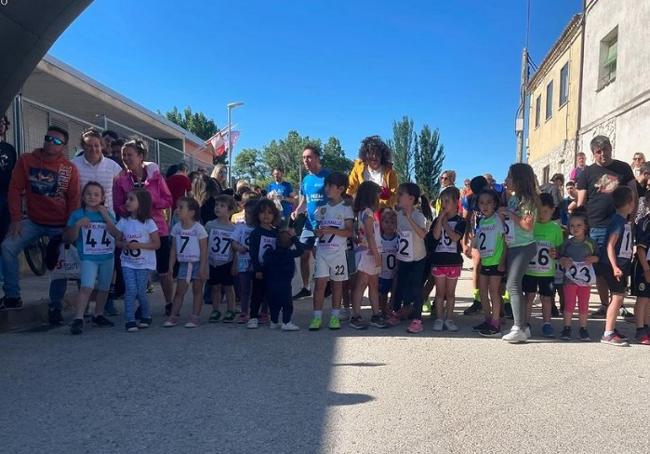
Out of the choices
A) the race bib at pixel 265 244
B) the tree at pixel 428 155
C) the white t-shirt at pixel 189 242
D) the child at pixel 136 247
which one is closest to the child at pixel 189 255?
the white t-shirt at pixel 189 242

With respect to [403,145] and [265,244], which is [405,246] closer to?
[265,244]

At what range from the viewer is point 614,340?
16.9ft

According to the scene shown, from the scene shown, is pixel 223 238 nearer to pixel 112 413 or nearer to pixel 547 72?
pixel 112 413

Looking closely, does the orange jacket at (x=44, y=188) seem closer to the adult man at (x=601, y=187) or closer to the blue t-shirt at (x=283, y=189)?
the blue t-shirt at (x=283, y=189)

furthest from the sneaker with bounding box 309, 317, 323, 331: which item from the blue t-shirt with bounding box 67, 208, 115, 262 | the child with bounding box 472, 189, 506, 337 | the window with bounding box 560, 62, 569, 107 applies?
the window with bounding box 560, 62, 569, 107

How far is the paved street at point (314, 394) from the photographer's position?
2926 mm

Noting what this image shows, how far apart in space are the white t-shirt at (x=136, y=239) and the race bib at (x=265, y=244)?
1.19 meters

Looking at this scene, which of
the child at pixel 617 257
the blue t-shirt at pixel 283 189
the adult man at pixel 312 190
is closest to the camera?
the child at pixel 617 257

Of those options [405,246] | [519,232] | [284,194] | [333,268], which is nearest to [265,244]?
[333,268]

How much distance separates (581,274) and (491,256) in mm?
974

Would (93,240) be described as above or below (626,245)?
below

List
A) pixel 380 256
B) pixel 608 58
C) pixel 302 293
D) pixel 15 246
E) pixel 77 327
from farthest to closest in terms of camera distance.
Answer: pixel 608 58 < pixel 302 293 < pixel 380 256 < pixel 15 246 < pixel 77 327

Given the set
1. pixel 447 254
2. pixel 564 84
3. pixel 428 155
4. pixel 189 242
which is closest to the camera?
pixel 447 254

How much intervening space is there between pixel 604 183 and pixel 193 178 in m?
5.44
